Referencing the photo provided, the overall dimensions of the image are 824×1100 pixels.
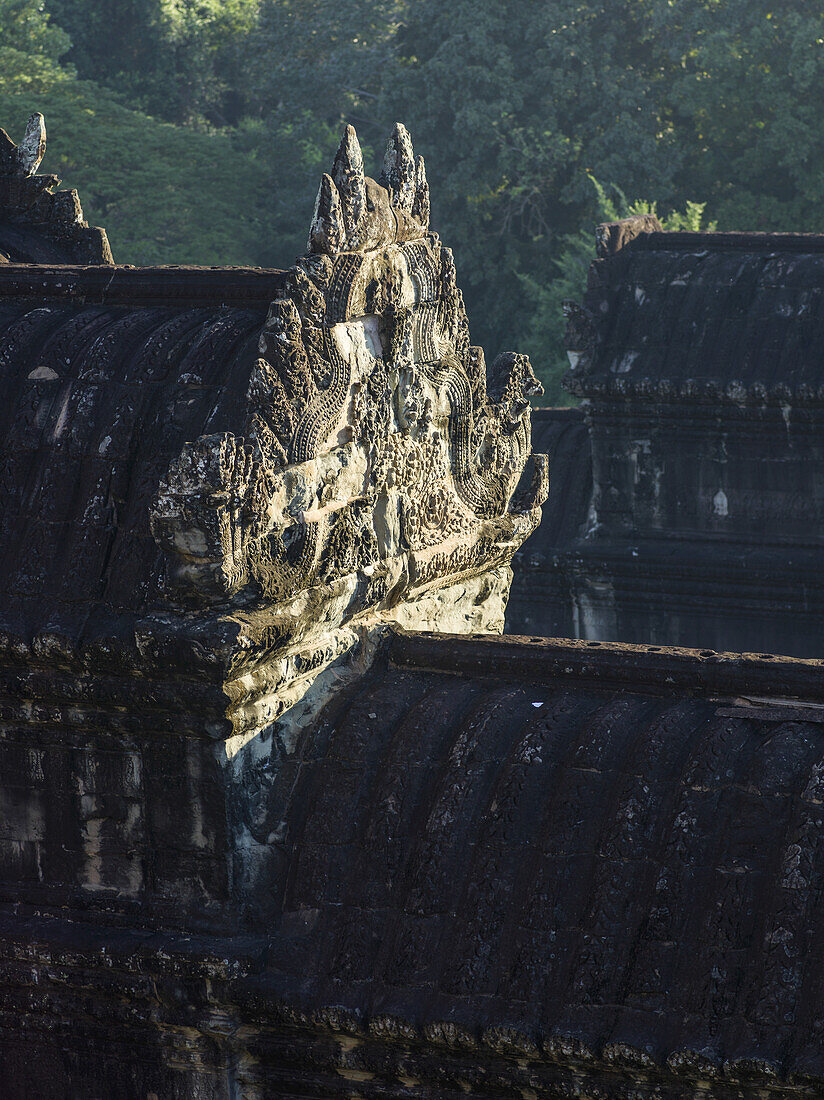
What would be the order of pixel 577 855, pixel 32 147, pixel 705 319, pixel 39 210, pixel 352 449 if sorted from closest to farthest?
pixel 577 855, pixel 352 449, pixel 32 147, pixel 39 210, pixel 705 319

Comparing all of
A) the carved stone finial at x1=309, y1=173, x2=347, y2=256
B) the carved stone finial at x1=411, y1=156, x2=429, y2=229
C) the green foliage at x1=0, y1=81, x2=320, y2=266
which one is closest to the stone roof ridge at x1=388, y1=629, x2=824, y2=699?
the carved stone finial at x1=309, y1=173, x2=347, y2=256

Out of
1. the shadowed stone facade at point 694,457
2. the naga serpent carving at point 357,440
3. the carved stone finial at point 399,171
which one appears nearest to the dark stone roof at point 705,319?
the shadowed stone facade at point 694,457

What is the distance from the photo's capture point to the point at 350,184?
18.5 feet

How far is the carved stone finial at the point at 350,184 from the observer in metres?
5.61

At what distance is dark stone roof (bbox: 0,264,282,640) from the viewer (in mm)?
5578

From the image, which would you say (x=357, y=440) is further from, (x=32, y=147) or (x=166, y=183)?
(x=166, y=183)

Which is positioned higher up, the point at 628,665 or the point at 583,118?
the point at 583,118

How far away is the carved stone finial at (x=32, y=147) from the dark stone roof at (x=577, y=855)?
4161 millimetres

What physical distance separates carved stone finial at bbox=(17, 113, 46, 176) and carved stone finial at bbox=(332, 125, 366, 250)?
3.28 meters

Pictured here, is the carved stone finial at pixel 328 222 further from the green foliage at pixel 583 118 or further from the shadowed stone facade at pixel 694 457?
the green foliage at pixel 583 118

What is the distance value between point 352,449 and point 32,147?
3.67 metres

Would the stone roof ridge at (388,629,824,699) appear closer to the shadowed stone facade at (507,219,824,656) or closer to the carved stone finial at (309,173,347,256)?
the carved stone finial at (309,173,347,256)

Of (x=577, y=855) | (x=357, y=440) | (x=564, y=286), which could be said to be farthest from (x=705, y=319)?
(x=564, y=286)

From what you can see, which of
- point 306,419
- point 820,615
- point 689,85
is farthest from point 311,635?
point 689,85
